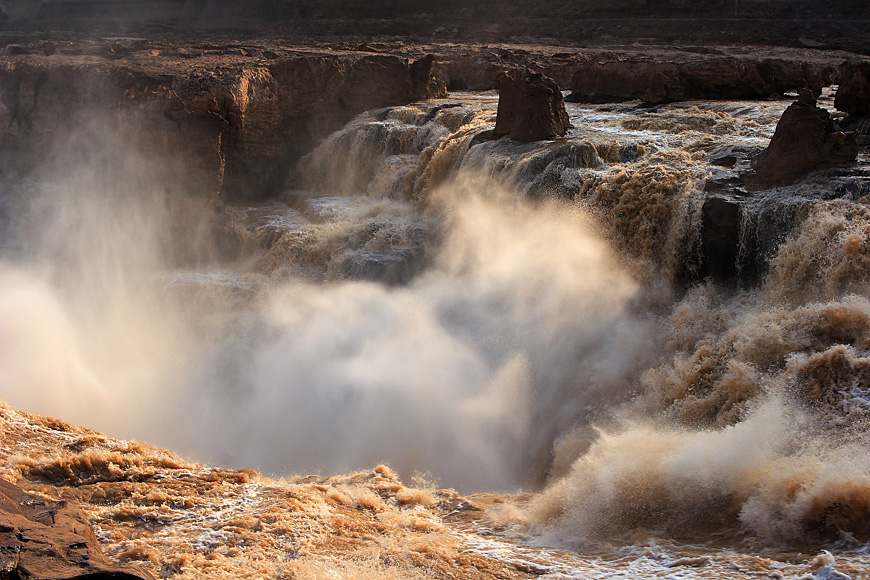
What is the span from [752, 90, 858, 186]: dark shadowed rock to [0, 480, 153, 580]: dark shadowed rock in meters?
9.74

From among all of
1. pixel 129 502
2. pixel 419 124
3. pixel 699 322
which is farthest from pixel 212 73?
pixel 129 502

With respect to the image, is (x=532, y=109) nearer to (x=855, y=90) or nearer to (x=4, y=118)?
(x=855, y=90)

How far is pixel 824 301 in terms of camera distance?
8.69 metres

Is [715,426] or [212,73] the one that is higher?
[212,73]

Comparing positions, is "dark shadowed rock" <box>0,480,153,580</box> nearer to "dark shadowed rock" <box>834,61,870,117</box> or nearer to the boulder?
"dark shadowed rock" <box>834,61,870,117</box>

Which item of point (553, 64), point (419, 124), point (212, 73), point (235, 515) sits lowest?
point (235, 515)

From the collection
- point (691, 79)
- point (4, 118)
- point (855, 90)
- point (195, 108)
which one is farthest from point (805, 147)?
point (4, 118)

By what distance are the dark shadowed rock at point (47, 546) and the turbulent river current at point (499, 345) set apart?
0.61m

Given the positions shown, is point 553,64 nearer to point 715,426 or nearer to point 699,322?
point 699,322

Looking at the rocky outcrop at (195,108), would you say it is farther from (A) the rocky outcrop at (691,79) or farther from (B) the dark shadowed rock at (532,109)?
(B) the dark shadowed rock at (532,109)

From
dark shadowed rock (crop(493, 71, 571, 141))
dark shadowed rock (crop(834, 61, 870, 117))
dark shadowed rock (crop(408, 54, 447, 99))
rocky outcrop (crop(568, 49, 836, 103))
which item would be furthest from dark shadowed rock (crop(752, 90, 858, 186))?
dark shadowed rock (crop(408, 54, 447, 99))

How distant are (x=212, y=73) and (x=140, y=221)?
4.02 m

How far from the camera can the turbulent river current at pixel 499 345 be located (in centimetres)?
573

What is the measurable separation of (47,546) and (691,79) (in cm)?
1740
